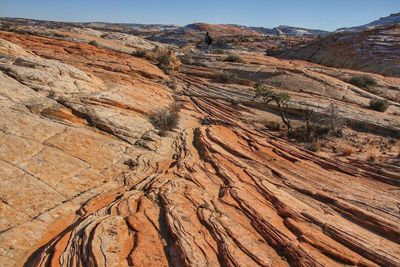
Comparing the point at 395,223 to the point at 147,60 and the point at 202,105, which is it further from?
the point at 147,60

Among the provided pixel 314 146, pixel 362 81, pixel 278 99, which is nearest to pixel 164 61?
pixel 278 99

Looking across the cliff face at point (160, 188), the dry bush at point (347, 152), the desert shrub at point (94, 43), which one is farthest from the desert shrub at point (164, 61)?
the dry bush at point (347, 152)

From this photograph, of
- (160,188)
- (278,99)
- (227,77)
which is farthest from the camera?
(227,77)

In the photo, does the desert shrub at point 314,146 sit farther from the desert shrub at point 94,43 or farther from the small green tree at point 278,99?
the desert shrub at point 94,43

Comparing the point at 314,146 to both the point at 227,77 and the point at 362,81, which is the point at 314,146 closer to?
the point at 227,77

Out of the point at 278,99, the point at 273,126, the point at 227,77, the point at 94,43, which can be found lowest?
the point at 273,126

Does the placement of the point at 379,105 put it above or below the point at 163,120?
below

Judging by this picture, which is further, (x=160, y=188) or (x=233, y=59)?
(x=233, y=59)

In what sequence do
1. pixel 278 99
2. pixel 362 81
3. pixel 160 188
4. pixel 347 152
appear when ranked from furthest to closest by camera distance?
pixel 362 81, pixel 278 99, pixel 347 152, pixel 160 188
